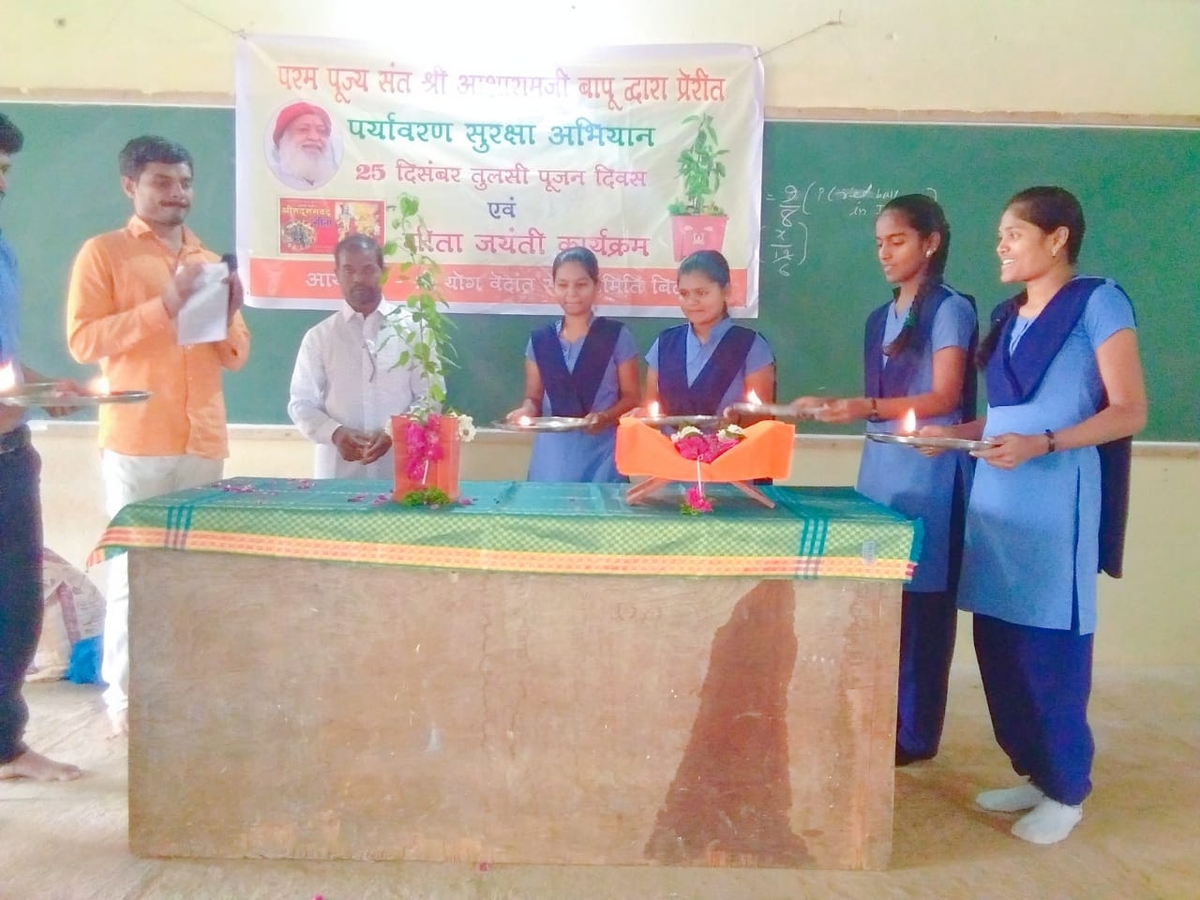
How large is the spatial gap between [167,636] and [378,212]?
203cm

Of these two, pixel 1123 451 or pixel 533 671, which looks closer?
pixel 533 671

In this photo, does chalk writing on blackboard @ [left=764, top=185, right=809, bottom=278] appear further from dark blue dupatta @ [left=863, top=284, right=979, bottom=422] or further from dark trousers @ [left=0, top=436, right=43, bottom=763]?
dark trousers @ [left=0, top=436, right=43, bottom=763]

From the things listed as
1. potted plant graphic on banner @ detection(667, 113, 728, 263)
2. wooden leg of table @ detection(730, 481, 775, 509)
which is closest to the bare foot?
wooden leg of table @ detection(730, 481, 775, 509)

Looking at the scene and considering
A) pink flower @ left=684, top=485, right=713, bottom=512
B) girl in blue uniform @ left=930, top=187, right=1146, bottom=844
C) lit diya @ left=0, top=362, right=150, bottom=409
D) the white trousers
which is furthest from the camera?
the white trousers

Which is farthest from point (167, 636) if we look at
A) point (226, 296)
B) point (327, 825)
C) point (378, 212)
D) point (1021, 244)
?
point (1021, 244)

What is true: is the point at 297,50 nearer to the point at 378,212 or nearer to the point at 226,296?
the point at 378,212

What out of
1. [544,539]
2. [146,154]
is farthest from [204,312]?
[544,539]

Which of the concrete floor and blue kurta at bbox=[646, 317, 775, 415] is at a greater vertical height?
blue kurta at bbox=[646, 317, 775, 415]

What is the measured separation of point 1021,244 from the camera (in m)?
2.23

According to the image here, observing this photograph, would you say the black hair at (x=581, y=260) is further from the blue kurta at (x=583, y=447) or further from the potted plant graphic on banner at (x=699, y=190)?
the potted plant graphic on banner at (x=699, y=190)

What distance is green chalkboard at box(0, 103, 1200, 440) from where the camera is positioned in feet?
11.5

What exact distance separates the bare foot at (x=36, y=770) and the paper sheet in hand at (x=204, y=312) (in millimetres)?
1262

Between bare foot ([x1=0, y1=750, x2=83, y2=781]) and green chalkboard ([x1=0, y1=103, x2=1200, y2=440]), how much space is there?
65.7 inches

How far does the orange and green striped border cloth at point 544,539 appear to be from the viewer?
76.5 inches
